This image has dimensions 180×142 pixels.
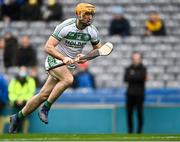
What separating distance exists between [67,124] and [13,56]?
3.26 metres

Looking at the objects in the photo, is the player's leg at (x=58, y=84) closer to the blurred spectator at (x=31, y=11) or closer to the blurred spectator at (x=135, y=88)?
the blurred spectator at (x=135, y=88)

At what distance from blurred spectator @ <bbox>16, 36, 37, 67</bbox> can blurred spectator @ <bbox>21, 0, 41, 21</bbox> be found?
9.36 ft

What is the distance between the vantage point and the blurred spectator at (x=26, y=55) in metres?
23.8

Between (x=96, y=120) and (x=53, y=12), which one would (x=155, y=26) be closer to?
(x=53, y=12)

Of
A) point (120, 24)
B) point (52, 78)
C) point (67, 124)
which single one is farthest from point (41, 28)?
point (52, 78)

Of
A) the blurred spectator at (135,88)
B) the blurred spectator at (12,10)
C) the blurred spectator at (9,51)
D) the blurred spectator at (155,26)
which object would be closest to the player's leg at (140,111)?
the blurred spectator at (135,88)

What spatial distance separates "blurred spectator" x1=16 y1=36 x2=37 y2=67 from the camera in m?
23.8

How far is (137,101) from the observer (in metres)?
21.2

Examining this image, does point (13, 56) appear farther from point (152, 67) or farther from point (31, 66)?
point (152, 67)

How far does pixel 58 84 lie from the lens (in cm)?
1511

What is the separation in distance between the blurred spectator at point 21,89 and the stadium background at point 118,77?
1.26ft

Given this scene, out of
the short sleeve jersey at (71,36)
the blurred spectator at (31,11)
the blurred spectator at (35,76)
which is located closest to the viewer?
the short sleeve jersey at (71,36)

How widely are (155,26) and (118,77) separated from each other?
2207 millimetres

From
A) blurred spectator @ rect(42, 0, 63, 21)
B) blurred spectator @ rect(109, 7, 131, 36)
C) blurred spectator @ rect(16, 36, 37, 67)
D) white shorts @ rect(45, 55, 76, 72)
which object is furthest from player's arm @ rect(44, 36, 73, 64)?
blurred spectator @ rect(42, 0, 63, 21)
